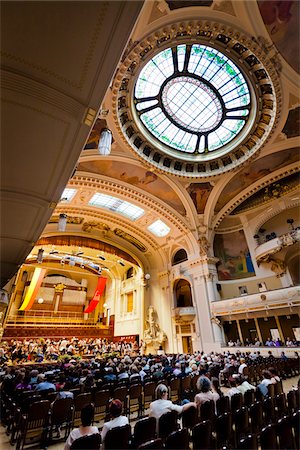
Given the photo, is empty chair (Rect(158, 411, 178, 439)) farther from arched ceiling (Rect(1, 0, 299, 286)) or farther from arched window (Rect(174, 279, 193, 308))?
arched window (Rect(174, 279, 193, 308))

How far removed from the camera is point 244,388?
4.45m

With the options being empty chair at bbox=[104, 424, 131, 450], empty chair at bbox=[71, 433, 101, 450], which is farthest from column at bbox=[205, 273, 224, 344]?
empty chair at bbox=[71, 433, 101, 450]

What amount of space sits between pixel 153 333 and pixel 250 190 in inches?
505

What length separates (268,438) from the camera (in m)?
2.31

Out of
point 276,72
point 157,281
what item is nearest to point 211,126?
point 276,72

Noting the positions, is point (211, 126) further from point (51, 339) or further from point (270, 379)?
point (51, 339)

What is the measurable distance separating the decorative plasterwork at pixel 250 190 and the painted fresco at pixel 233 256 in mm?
1566

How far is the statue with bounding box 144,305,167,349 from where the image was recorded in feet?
55.6

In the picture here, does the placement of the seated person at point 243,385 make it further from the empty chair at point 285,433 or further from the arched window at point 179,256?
the arched window at point 179,256

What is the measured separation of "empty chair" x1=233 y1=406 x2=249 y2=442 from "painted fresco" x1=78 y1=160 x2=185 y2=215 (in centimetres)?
1215

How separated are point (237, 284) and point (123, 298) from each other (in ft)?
36.2

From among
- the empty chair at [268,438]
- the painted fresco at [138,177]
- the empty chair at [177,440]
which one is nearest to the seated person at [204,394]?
the empty chair at [268,438]

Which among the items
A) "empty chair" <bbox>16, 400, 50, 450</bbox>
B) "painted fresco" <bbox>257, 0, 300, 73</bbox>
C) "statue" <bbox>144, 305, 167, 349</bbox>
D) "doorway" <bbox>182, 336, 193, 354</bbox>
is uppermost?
"painted fresco" <bbox>257, 0, 300, 73</bbox>

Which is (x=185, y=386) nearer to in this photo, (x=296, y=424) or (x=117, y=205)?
(x=296, y=424)
